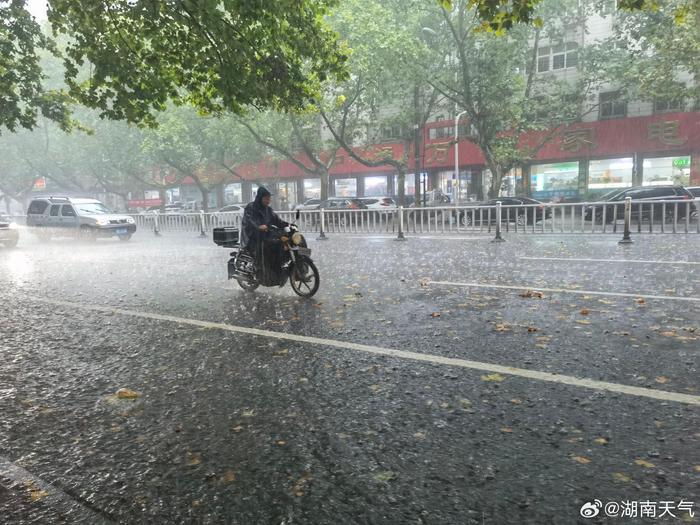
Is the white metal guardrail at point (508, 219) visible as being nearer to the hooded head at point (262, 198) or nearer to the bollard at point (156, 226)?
the bollard at point (156, 226)

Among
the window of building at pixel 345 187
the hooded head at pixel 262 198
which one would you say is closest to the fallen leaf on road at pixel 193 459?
the hooded head at pixel 262 198

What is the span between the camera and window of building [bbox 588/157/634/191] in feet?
104

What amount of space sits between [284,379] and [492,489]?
2.11 meters

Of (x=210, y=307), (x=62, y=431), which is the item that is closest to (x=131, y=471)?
(x=62, y=431)

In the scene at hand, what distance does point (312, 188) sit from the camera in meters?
45.6

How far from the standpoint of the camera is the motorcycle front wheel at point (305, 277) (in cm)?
781

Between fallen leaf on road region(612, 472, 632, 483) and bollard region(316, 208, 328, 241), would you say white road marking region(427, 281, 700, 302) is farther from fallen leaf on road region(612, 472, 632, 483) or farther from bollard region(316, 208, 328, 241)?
bollard region(316, 208, 328, 241)

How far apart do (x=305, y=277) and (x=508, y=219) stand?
11637 mm

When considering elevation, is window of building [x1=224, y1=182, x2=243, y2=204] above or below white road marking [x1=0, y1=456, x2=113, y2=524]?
above

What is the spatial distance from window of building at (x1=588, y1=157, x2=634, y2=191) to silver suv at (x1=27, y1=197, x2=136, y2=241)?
27.4 m

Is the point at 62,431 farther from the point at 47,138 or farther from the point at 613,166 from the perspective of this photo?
the point at 47,138

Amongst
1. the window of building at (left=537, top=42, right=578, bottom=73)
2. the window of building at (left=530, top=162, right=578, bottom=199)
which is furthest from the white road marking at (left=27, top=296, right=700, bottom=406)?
the window of building at (left=537, top=42, right=578, bottom=73)

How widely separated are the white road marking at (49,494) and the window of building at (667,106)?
33.7 metres

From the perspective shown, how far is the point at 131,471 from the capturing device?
114 inches
